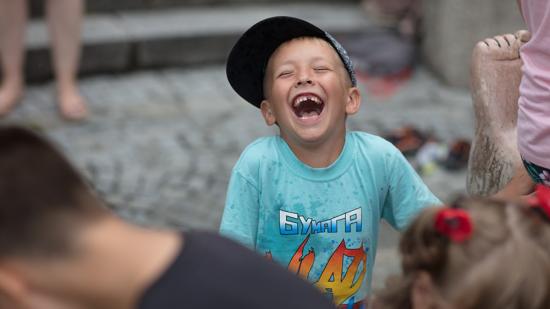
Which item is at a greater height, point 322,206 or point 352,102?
point 352,102

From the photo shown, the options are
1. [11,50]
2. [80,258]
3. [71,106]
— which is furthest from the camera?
[71,106]

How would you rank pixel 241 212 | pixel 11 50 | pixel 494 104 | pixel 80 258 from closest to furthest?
pixel 80 258
pixel 241 212
pixel 494 104
pixel 11 50

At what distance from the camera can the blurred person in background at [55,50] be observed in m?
5.80

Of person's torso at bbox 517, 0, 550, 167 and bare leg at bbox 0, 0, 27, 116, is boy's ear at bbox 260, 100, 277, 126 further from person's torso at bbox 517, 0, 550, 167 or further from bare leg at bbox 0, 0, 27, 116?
bare leg at bbox 0, 0, 27, 116

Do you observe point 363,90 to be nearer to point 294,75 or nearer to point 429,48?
point 429,48

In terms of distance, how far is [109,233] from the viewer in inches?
73.9

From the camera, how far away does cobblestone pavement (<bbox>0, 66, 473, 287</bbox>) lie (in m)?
5.13

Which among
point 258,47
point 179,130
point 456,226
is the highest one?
point 258,47

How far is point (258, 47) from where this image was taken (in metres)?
3.03

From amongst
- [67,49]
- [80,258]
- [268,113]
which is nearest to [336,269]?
[268,113]

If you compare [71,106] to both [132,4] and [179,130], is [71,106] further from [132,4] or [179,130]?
[132,4]

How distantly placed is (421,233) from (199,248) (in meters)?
0.49

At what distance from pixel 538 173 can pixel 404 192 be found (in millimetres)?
405

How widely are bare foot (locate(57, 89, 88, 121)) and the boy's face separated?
316 centimetres
